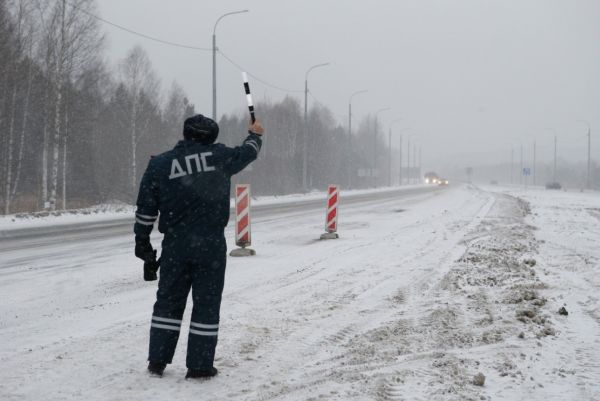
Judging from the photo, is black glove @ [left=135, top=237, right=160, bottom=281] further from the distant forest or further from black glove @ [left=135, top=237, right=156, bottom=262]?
the distant forest

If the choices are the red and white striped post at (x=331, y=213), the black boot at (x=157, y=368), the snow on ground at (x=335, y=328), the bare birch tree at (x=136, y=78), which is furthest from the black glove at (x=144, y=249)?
the bare birch tree at (x=136, y=78)

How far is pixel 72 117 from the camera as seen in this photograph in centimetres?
2902

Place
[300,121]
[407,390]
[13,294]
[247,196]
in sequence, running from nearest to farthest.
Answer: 1. [407,390]
2. [13,294]
3. [247,196]
4. [300,121]

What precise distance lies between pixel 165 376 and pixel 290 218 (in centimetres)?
1581

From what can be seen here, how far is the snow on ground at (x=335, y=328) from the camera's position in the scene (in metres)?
3.58

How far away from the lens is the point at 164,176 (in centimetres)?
372

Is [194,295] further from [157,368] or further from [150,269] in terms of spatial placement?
[157,368]

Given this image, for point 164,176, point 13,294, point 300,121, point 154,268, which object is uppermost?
point 300,121

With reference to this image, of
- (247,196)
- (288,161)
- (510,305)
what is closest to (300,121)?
(288,161)

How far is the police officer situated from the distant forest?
23699mm

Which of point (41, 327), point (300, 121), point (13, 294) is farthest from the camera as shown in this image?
point (300, 121)

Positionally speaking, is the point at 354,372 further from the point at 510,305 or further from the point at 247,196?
the point at 247,196

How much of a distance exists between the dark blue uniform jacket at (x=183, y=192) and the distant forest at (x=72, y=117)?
2370 cm

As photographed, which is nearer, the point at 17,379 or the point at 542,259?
the point at 17,379
